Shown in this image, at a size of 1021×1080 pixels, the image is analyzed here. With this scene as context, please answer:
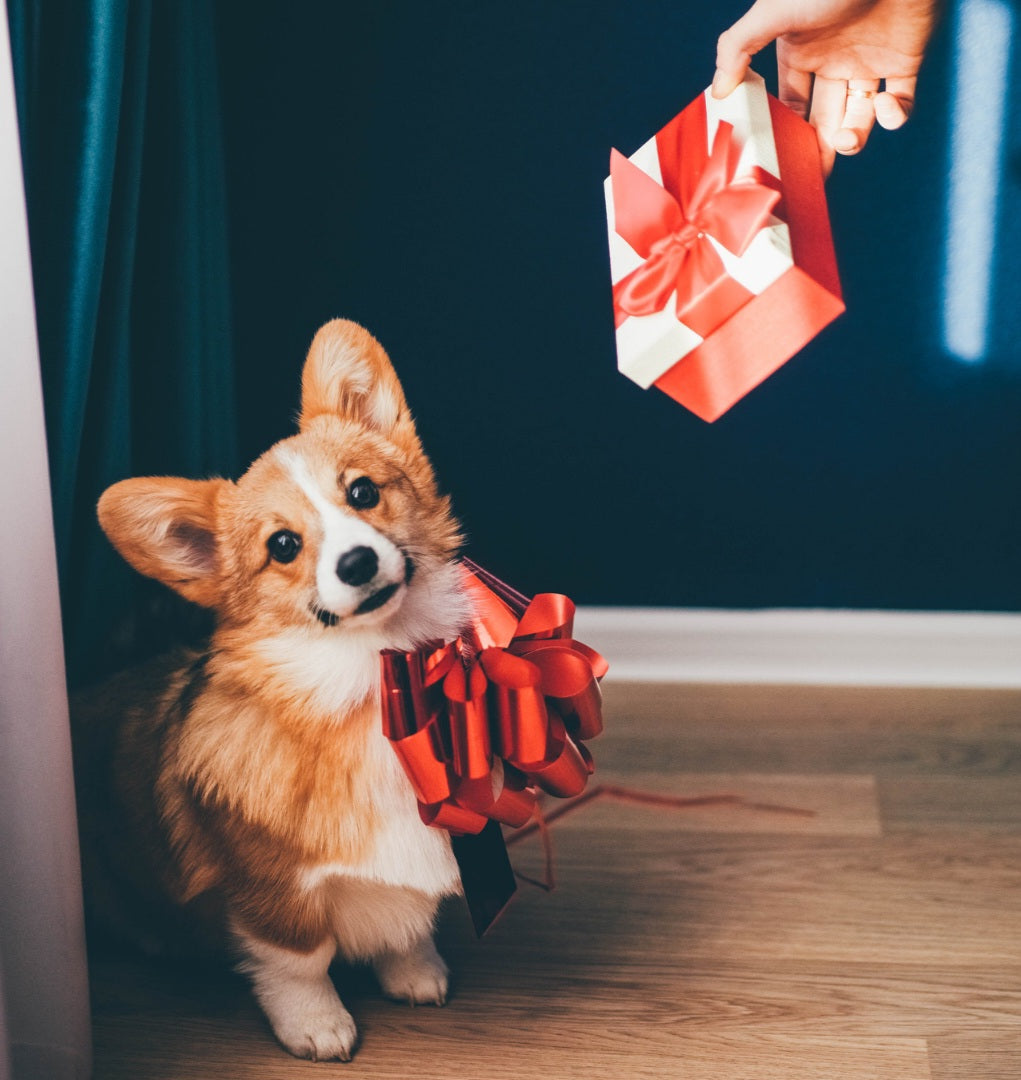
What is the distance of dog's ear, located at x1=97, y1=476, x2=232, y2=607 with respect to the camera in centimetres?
89

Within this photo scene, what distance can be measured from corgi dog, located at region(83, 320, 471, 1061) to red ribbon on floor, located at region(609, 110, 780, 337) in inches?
9.8

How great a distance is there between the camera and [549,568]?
1.75 metres

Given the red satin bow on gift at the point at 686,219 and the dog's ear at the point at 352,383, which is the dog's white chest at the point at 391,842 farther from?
the red satin bow on gift at the point at 686,219

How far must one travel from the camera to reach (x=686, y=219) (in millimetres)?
927

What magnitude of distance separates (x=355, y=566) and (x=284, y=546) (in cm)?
8

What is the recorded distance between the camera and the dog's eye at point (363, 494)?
92 centimetres

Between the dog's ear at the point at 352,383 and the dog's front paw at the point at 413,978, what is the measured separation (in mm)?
537

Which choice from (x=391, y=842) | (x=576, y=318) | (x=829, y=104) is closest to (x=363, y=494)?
(x=391, y=842)

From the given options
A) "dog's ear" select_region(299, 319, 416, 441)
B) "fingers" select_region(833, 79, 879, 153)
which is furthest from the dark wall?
"dog's ear" select_region(299, 319, 416, 441)

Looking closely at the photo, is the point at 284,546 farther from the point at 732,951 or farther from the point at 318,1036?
the point at 732,951

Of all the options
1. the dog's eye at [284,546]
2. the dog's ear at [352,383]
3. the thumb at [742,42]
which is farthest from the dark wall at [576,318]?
the dog's eye at [284,546]

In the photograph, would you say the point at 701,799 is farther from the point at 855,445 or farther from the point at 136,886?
the point at 136,886

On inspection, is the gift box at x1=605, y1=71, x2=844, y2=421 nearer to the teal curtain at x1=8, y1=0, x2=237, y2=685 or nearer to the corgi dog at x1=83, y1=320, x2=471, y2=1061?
the corgi dog at x1=83, y1=320, x2=471, y2=1061

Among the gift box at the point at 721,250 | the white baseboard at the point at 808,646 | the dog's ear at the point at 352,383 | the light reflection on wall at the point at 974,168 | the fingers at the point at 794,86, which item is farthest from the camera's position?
the white baseboard at the point at 808,646
